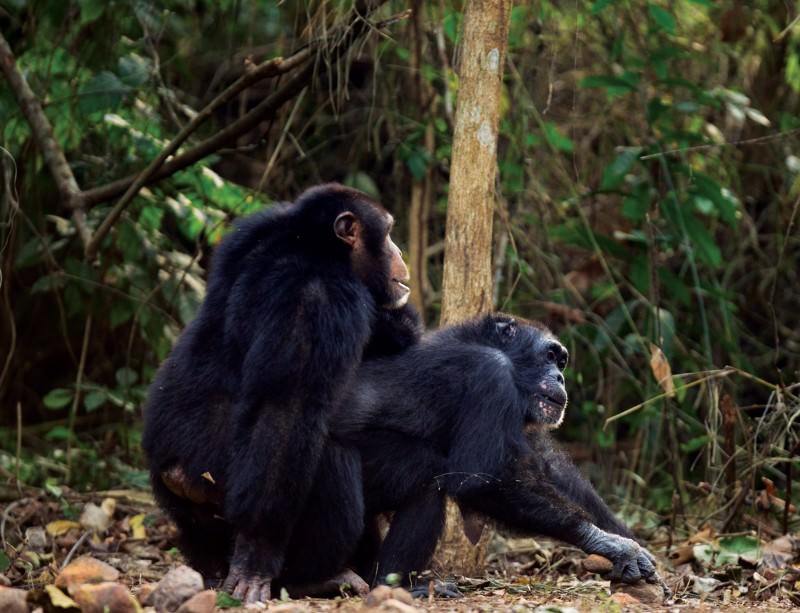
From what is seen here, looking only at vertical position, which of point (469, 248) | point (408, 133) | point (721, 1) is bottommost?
point (469, 248)

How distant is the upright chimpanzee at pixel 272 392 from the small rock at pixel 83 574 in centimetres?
74

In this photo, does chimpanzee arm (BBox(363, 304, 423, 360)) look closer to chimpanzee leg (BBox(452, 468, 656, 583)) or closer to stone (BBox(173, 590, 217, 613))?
chimpanzee leg (BBox(452, 468, 656, 583))

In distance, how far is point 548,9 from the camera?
8.35 metres

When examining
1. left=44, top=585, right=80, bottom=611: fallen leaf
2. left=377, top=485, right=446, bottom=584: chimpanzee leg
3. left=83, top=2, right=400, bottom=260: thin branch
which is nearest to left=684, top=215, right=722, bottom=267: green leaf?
left=83, top=2, right=400, bottom=260: thin branch

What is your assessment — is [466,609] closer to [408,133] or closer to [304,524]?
[304,524]

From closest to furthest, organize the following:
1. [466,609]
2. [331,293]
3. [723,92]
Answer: [466,609] < [331,293] < [723,92]

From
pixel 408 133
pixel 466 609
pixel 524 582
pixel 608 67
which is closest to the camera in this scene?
pixel 466 609

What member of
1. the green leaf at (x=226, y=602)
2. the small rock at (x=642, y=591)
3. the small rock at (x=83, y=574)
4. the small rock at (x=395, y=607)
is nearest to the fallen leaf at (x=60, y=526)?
the green leaf at (x=226, y=602)

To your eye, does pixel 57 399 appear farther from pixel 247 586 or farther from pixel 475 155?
pixel 475 155

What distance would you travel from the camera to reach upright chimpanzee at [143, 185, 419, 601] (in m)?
5.11

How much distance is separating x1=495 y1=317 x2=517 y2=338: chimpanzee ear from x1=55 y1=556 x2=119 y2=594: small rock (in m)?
2.42

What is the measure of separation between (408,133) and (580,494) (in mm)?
4094

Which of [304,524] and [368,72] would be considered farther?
[368,72]

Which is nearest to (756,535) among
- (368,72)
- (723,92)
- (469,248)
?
(469,248)
